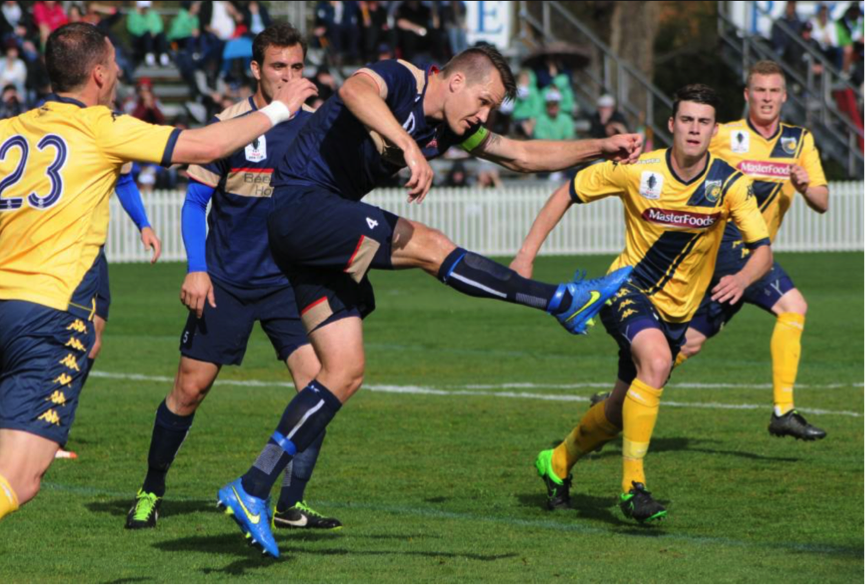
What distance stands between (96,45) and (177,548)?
2414 millimetres

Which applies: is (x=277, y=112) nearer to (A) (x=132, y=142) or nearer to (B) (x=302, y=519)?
(A) (x=132, y=142)

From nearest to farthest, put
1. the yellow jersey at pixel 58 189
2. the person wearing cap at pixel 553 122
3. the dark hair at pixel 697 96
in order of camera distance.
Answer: the yellow jersey at pixel 58 189 < the dark hair at pixel 697 96 < the person wearing cap at pixel 553 122

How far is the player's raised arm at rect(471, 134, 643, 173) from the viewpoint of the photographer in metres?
7.05

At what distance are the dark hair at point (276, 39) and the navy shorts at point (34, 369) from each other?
2.54 m

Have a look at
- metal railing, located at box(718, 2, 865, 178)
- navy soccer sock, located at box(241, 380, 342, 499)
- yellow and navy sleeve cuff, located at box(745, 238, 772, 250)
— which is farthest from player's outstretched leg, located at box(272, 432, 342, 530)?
metal railing, located at box(718, 2, 865, 178)

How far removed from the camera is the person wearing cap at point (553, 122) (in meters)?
30.3

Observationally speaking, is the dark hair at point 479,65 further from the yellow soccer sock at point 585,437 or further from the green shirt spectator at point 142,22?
the green shirt spectator at point 142,22

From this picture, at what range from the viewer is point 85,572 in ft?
20.9

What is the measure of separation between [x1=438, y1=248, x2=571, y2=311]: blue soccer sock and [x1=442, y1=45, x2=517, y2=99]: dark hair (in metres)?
0.77

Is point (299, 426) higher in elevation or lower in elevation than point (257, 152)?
lower

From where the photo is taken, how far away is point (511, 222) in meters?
29.7

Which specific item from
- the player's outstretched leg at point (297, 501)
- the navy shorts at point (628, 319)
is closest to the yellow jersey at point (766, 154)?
the navy shorts at point (628, 319)

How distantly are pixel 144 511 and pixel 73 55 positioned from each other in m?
2.66

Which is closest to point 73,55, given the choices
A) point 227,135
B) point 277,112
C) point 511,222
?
point 227,135
